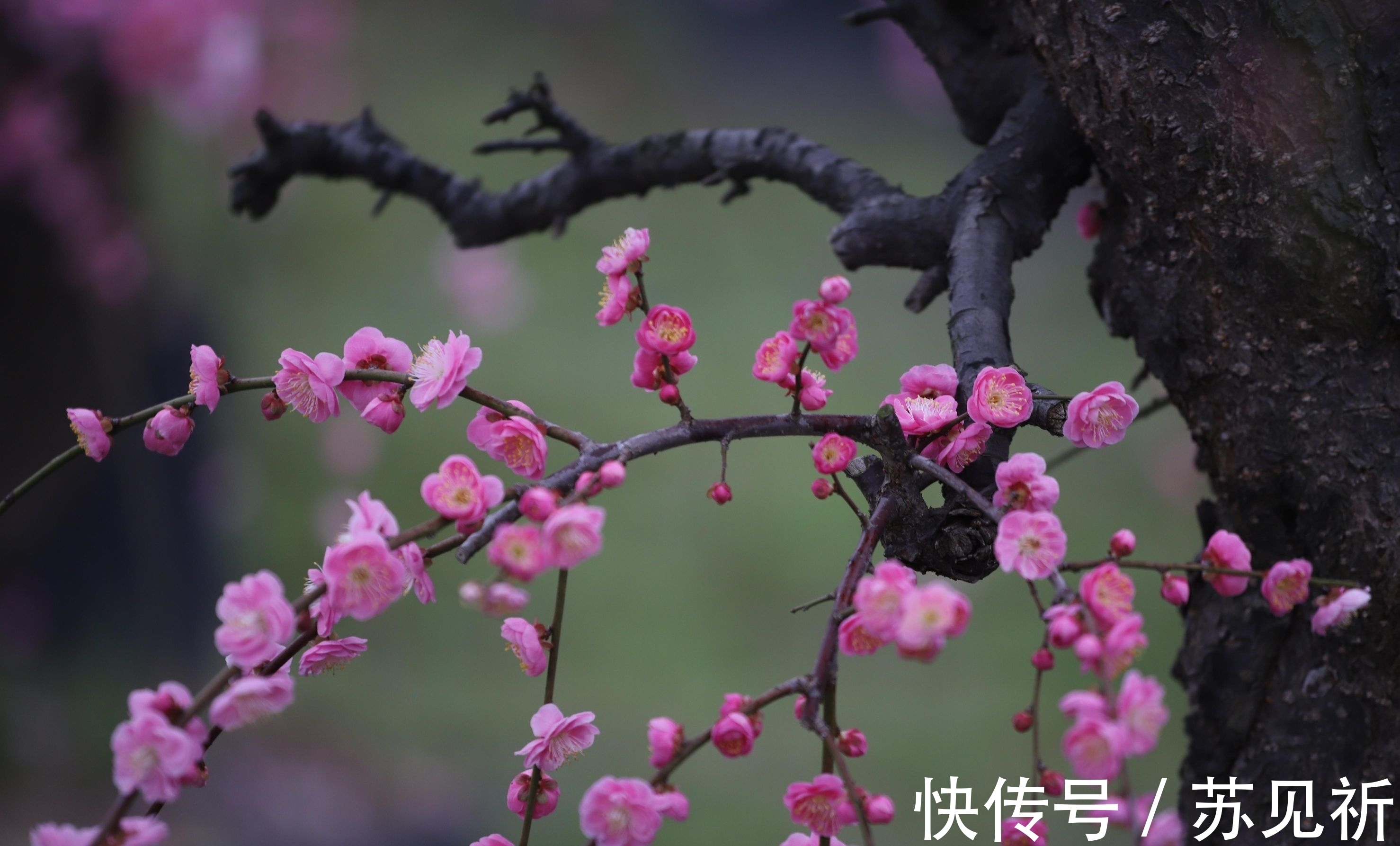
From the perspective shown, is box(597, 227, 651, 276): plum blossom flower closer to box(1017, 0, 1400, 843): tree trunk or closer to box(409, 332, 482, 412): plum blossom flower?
box(409, 332, 482, 412): plum blossom flower

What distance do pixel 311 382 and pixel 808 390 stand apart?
0.17 meters

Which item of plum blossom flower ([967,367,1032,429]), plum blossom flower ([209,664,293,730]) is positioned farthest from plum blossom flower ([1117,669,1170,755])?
plum blossom flower ([209,664,293,730])

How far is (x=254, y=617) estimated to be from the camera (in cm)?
26

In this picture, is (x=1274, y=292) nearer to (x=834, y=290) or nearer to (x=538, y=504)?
(x=834, y=290)

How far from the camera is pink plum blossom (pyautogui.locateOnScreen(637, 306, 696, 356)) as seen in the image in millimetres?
332

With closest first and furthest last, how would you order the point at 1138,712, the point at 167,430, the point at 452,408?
the point at 1138,712, the point at 167,430, the point at 452,408

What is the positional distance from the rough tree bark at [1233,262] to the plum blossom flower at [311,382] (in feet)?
0.67

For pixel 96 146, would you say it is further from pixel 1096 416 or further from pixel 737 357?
pixel 1096 416

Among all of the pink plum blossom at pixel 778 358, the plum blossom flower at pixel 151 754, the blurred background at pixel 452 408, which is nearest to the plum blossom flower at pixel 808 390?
the pink plum blossom at pixel 778 358

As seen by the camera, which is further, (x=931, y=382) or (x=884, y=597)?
(x=931, y=382)

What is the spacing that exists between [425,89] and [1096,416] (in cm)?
157

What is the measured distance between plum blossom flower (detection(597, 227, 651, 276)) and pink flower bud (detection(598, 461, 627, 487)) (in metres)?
0.08

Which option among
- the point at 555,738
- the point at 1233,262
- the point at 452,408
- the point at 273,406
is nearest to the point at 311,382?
the point at 273,406

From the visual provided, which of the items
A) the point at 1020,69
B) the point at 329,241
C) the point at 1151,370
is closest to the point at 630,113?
the point at 329,241
